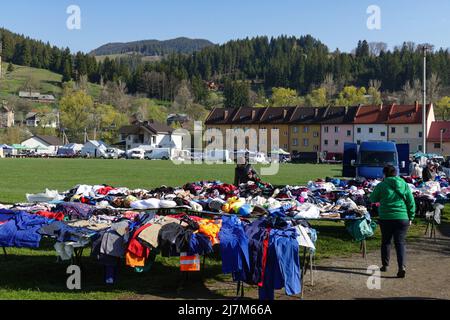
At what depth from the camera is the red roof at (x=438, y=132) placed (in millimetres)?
80006

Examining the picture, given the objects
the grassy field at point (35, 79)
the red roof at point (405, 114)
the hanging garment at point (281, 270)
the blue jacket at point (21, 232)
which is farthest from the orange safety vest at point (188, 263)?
Result: the grassy field at point (35, 79)

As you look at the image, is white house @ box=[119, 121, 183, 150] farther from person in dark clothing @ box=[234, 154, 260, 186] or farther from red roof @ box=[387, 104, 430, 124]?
person in dark clothing @ box=[234, 154, 260, 186]

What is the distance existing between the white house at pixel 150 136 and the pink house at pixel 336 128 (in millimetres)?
27390

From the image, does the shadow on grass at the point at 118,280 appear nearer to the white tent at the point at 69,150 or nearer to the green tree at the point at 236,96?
the white tent at the point at 69,150

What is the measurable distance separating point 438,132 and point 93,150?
53.0 meters

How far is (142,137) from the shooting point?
4026 inches

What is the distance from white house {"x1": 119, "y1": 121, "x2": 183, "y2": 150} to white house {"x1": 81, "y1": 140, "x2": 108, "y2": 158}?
16560 millimetres

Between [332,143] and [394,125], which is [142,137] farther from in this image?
[394,125]

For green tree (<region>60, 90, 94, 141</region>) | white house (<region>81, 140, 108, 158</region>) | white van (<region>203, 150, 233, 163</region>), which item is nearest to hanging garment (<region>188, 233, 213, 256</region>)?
white van (<region>203, 150, 233, 163</region>)

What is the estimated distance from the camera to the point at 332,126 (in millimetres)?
90438

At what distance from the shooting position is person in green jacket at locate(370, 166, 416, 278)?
849 centimetres

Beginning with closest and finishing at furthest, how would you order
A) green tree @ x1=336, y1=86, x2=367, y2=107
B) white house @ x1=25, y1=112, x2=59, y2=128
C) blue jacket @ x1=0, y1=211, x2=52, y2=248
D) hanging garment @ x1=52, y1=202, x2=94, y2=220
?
1. blue jacket @ x1=0, y1=211, x2=52, y2=248
2. hanging garment @ x1=52, y1=202, x2=94, y2=220
3. white house @ x1=25, y1=112, x2=59, y2=128
4. green tree @ x1=336, y1=86, x2=367, y2=107
